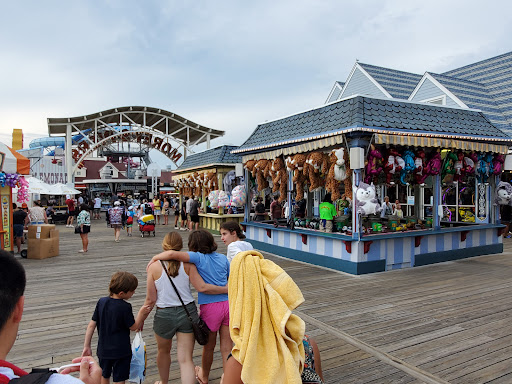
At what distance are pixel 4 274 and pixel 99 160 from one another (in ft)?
130

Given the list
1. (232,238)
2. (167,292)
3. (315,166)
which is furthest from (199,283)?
(315,166)

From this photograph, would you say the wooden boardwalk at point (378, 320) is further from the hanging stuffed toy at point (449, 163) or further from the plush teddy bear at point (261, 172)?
the plush teddy bear at point (261, 172)

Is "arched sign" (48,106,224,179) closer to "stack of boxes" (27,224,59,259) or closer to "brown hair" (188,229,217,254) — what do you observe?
→ "stack of boxes" (27,224,59,259)

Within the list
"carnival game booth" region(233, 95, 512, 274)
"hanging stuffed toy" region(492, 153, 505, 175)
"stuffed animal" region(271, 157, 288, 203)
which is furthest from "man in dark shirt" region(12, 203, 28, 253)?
"hanging stuffed toy" region(492, 153, 505, 175)

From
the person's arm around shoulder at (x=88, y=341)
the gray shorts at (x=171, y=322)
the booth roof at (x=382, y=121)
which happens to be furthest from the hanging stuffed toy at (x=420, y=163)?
the person's arm around shoulder at (x=88, y=341)

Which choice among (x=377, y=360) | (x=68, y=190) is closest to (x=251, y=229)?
(x=377, y=360)

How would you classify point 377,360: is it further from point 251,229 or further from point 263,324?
point 251,229

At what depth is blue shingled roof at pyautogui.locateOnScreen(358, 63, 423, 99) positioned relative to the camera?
1795cm

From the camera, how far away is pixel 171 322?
3.06 meters

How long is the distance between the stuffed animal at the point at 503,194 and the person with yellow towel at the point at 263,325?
383 inches

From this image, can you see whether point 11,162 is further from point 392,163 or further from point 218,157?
point 392,163

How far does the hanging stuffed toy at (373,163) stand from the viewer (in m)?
7.42

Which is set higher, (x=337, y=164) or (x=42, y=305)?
(x=337, y=164)

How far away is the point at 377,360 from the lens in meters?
3.86
